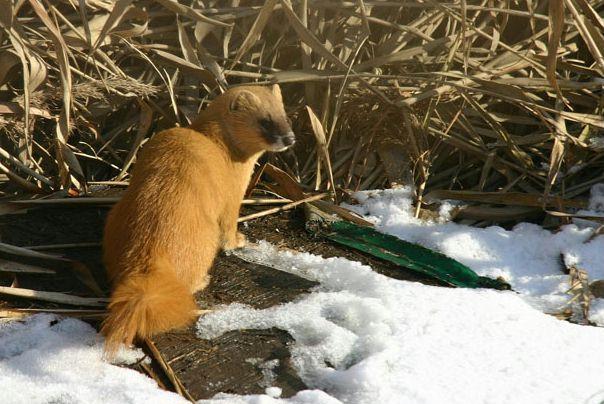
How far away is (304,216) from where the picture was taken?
3566 mm

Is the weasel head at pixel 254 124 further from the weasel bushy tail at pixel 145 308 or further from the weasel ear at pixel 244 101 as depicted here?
the weasel bushy tail at pixel 145 308

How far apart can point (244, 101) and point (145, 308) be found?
139 centimetres

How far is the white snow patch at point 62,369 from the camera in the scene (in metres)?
2.19

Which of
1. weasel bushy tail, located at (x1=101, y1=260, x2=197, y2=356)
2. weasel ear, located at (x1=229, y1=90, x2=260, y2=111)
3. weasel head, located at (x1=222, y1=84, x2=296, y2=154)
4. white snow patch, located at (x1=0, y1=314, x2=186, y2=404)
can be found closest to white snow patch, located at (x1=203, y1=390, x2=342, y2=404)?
white snow patch, located at (x1=0, y1=314, x2=186, y2=404)

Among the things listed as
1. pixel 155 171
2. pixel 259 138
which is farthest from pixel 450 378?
pixel 259 138

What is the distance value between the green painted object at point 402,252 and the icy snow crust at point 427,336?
0.10 m

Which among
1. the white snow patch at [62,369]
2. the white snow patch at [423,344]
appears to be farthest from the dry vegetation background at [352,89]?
the white snow patch at [62,369]

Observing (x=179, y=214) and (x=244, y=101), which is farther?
(x=244, y=101)

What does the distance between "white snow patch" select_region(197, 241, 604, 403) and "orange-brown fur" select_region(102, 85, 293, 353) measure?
0.23 m

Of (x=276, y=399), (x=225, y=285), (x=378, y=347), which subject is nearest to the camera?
(x=276, y=399)

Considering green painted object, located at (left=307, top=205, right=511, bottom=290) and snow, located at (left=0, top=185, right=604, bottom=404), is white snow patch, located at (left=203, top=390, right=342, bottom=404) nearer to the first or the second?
snow, located at (left=0, top=185, right=604, bottom=404)

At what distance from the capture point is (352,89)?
12.9 feet

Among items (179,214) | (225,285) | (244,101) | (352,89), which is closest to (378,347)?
(225,285)

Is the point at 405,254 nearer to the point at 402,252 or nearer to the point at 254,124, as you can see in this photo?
the point at 402,252
